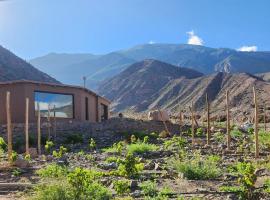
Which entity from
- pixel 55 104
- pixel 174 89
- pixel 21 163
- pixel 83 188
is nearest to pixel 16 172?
pixel 21 163

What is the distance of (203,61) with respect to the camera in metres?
171

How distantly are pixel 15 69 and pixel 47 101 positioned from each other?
39.4 meters

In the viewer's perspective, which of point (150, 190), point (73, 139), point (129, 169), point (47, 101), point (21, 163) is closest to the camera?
point (150, 190)

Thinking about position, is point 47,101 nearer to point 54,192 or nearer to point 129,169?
point 129,169

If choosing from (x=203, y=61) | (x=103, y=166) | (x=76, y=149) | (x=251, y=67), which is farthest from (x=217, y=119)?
(x=203, y=61)

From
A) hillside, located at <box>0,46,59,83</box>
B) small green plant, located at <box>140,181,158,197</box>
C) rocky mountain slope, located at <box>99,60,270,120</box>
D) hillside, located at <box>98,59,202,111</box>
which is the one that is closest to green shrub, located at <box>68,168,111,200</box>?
small green plant, located at <box>140,181,158,197</box>

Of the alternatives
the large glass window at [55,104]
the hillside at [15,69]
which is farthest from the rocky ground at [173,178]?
the hillside at [15,69]

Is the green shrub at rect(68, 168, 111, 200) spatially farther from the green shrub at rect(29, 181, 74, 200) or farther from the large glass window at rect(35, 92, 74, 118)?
the large glass window at rect(35, 92, 74, 118)

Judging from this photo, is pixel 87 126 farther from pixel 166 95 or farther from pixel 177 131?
pixel 166 95

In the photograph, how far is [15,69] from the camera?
67.6 metres

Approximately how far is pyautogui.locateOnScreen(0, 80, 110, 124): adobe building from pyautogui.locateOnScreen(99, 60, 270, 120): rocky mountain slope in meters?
23.8

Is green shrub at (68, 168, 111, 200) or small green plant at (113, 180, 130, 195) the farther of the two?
small green plant at (113, 180, 130, 195)

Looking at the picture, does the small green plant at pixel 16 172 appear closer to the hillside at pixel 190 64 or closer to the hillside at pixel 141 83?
the hillside at pixel 141 83

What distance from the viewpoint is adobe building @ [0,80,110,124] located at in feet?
93.3
